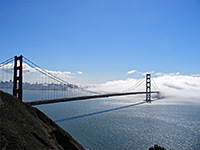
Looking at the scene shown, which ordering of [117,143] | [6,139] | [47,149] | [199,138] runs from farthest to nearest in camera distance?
[199,138]
[117,143]
[47,149]
[6,139]

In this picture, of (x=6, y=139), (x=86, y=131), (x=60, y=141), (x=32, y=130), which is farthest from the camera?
(x=86, y=131)

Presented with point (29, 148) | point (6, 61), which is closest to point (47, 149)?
point (29, 148)

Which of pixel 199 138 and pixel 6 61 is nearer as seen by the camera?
pixel 199 138

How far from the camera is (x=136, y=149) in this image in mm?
12523

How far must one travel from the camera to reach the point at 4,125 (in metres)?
5.07

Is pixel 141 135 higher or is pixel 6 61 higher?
pixel 6 61

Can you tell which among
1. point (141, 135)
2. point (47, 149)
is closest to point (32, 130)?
point (47, 149)

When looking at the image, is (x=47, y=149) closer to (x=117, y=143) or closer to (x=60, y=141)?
(x=60, y=141)

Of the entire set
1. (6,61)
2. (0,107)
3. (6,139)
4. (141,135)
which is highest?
(6,61)

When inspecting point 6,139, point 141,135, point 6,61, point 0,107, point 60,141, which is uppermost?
point 6,61

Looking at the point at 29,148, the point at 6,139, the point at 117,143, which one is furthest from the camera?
the point at 117,143

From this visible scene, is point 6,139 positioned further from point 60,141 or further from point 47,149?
point 60,141

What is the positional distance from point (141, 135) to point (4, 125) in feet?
49.3

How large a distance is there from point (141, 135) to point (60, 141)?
11185 millimetres
